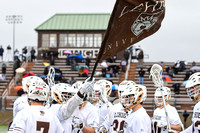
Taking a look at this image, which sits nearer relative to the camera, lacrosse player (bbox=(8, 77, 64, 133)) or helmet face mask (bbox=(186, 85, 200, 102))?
lacrosse player (bbox=(8, 77, 64, 133))

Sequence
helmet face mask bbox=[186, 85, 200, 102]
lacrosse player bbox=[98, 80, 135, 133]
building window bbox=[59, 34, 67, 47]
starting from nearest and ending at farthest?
helmet face mask bbox=[186, 85, 200, 102]
lacrosse player bbox=[98, 80, 135, 133]
building window bbox=[59, 34, 67, 47]

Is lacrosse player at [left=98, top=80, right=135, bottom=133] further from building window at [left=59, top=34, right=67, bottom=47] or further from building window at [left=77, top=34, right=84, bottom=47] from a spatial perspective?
building window at [left=59, top=34, right=67, bottom=47]

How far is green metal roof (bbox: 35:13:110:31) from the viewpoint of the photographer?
3819cm

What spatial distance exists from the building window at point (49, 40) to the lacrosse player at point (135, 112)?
3060cm

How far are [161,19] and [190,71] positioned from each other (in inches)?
870

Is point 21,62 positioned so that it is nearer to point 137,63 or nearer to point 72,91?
point 137,63

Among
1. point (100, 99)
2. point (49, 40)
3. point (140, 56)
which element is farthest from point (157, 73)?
point (49, 40)

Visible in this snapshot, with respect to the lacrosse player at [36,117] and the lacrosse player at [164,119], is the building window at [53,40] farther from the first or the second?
the lacrosse player at [36,117]

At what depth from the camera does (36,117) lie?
577cm

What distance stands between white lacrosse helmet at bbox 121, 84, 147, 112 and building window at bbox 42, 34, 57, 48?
3058 cm

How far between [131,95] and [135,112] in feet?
1.27

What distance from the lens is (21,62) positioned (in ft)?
109

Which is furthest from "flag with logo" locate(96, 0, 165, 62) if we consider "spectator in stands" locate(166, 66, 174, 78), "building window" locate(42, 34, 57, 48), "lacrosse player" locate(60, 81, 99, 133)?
"building window" locate(42, 34, 57, 48)

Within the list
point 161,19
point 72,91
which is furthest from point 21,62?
point 161,19
